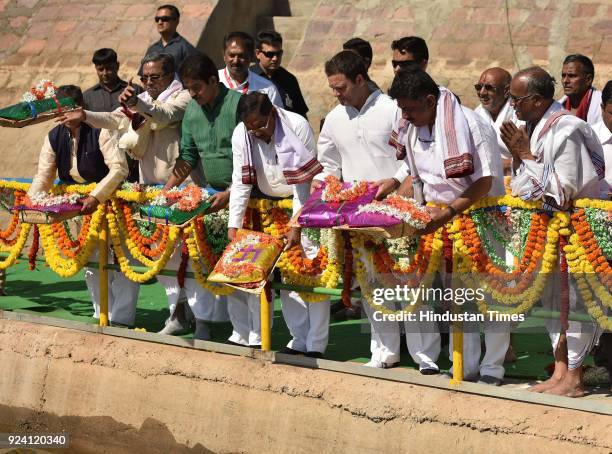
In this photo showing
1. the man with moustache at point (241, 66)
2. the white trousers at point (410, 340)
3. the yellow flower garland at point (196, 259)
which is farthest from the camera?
the man with moustache at point (241, 66)

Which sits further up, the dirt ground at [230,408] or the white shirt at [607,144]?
the white shirt at [607,144]

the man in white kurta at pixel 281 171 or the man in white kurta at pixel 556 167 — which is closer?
the man in white kurta at pixel 556 167

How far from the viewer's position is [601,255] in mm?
6633

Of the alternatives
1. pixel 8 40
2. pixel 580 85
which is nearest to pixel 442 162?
pixel 580 85

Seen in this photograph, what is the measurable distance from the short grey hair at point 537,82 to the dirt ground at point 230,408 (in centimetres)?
168

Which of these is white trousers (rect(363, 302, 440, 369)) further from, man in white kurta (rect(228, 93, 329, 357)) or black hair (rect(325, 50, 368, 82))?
black hair (rect(325, 50, 368, 82))

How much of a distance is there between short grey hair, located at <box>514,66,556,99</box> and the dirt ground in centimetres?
168

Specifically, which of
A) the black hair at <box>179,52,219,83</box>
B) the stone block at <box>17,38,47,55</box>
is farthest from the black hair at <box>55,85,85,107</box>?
the stone block at <box>17,38,47,55</box>

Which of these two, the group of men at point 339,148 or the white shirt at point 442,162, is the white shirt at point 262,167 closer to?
the group of men at point 339,148

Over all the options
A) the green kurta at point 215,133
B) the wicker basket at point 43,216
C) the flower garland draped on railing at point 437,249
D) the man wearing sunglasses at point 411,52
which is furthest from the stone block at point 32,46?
the man wearing sunglasses at point 411,52

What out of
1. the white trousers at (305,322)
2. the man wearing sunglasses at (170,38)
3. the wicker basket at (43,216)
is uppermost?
the man wearing sunglasses at (170,38)

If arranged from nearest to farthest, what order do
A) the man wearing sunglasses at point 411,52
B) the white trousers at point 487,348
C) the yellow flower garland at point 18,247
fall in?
1. the white trousers at point 487,348
2. the man wearing sunglasses at point 411,52
3. the yellow flower garland at point 18,247

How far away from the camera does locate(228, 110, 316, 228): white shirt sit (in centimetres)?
788

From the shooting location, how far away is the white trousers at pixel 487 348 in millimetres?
7234
